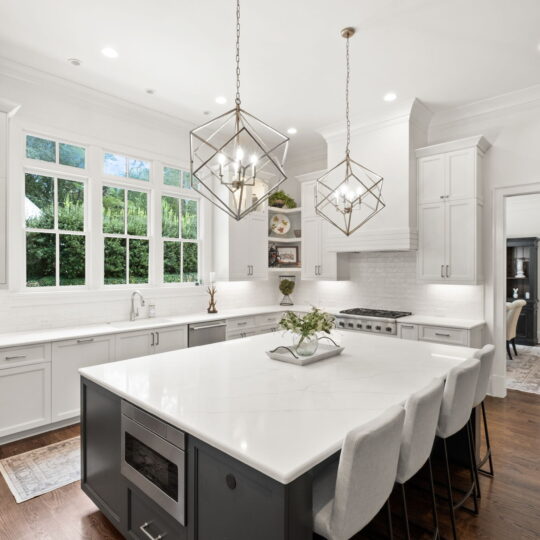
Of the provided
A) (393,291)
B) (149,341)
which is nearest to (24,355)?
(149,341)

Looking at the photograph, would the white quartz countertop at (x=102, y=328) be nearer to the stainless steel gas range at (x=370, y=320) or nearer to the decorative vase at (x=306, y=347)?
the stainless steel gas range at (x=370, y=320)

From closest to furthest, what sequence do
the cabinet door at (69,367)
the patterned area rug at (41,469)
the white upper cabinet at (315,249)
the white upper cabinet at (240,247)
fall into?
the patterned area rug at (41,469) → the cabinet door at (69,367) → the white upper cabinet at (240,247) → the white upper cabinet at (315,249)

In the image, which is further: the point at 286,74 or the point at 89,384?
the point at 286,74

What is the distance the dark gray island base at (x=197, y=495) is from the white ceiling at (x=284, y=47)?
2678 mm

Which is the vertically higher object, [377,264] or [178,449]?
[377,264]

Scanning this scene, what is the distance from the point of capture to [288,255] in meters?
6.09

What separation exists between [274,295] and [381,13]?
4.28m

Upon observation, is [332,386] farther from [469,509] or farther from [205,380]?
[469,509]

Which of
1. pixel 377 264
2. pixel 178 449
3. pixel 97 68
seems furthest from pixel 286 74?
pixel 178 449

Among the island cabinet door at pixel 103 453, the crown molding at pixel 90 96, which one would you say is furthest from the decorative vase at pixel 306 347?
the crown molding at pixel 90 96

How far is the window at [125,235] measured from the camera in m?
4.39

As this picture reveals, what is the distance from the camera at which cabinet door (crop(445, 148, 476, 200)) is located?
13.9 feet

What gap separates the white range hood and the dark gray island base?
141 inches

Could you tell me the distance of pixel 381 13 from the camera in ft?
9.38
